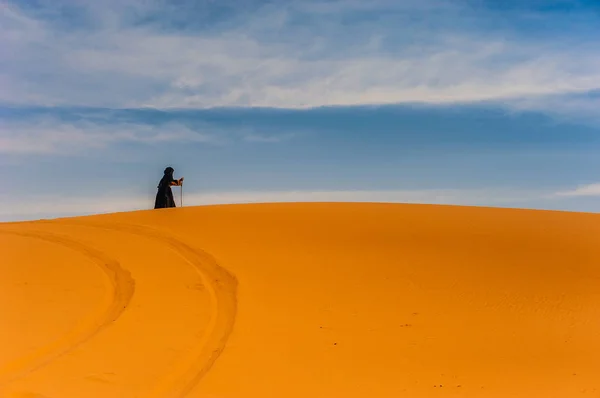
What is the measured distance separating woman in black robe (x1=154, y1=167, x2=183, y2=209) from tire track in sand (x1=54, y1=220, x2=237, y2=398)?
3975mm

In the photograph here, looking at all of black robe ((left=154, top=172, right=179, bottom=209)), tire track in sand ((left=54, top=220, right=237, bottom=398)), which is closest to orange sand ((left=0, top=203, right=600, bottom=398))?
tire track in sand ((left=54, top=220, right=237, bottom=398))

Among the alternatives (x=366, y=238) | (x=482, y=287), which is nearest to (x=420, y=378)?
(x=482, y=287)

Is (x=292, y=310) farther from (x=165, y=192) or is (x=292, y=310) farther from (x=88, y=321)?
(x=165, y=192)

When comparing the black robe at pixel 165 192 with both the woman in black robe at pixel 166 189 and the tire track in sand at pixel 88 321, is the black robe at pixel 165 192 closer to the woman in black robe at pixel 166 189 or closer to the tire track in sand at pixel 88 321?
the woman in black robe at pixel 166 189

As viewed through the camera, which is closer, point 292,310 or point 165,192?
point 292,310

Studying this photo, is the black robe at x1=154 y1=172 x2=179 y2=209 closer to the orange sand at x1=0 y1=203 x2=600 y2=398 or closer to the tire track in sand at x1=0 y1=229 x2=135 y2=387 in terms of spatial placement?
the orange sand at x1=0 y1=203 x2=600 y2=398

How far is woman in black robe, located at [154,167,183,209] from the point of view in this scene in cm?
1658

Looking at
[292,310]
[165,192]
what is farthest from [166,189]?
[292,310]

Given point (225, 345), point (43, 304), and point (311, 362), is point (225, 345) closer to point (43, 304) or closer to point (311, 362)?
point (311, 362)

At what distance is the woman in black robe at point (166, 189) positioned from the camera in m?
16.6

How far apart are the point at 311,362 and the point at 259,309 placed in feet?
5.54

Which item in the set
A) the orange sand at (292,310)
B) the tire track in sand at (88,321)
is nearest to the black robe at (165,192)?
the orange sand at (292,310)

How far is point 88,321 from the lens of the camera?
25.1 ft

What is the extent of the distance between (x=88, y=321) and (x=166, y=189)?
9.35 meters
